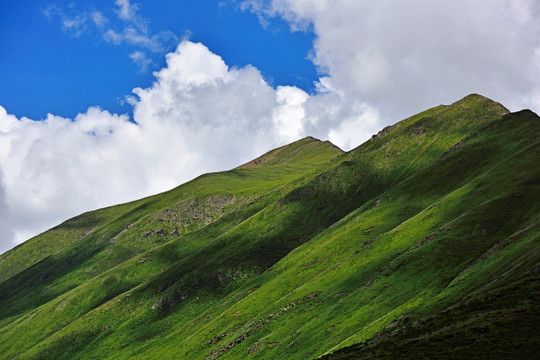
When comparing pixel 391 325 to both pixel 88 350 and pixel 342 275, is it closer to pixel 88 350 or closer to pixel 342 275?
pixel 342 275

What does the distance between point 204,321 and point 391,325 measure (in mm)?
92684

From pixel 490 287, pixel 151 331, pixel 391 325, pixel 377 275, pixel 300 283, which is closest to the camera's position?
pixel 490 287

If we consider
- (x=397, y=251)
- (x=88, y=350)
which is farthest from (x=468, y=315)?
(x=88, y=350)

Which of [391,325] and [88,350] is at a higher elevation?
[88,350]

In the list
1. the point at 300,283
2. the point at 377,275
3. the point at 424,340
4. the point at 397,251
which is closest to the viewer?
the point at 424,340

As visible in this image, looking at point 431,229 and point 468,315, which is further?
point 431,229

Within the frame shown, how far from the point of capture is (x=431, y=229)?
14200cm

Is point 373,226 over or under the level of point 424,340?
over

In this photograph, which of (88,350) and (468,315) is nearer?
(468,315)

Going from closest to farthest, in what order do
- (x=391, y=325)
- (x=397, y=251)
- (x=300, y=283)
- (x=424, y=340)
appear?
(x=424, y=340)
(x=391, y=325)
(x=397, y=251)
(x=300, y=283)

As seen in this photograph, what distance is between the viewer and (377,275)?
124500mm

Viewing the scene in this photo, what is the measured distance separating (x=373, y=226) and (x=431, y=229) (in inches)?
1410

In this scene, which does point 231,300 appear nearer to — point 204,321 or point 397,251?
point 204,321

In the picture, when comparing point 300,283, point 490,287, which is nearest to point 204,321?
point 300,283
